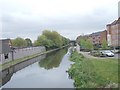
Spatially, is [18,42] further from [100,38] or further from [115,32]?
[115,32]

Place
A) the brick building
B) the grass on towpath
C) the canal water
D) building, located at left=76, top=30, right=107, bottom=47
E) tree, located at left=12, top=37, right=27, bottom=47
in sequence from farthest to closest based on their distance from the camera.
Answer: the brick building → building, located at left=76, top=30, right=107, bottom=47 → tree, located at left=12, top=37, right=27, bottom=47 → the canal water → the grass on towpath

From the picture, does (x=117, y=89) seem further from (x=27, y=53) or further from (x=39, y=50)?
(x=39, y=50)

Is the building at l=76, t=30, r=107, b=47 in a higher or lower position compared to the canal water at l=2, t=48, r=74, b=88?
higher

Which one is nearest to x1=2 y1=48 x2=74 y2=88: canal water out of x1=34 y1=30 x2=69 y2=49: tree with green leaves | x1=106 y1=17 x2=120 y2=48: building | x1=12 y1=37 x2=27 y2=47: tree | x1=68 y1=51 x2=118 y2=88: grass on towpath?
x1=68 y1=51 x2=118 y2=88: grass on towpath

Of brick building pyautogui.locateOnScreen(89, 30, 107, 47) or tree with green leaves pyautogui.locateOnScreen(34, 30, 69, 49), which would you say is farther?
brick building pyautogui.locateOnScreen(89, 30, 107, 47)

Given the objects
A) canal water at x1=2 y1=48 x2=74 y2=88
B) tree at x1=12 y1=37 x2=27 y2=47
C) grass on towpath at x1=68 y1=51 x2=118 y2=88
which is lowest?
canal water at x1=2 y1=48 x2=74 y2=88

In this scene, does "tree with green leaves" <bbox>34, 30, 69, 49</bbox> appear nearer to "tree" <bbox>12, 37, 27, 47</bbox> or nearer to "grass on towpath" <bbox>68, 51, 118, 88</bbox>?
"tree" <bbox>12, 37, 27, 47</bbox>

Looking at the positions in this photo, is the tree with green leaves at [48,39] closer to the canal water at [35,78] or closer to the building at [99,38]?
the building at [99,38]

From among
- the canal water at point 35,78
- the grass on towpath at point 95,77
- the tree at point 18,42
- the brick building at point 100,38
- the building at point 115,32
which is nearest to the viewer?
the grass on towpath at point 95,77

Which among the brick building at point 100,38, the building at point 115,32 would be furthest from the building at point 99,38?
the building at point 115,32

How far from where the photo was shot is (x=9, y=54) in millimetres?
40406

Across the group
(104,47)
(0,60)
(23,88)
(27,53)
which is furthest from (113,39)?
(23,88)

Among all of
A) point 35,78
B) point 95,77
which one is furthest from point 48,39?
point 95,77

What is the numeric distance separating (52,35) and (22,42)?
12922mm
